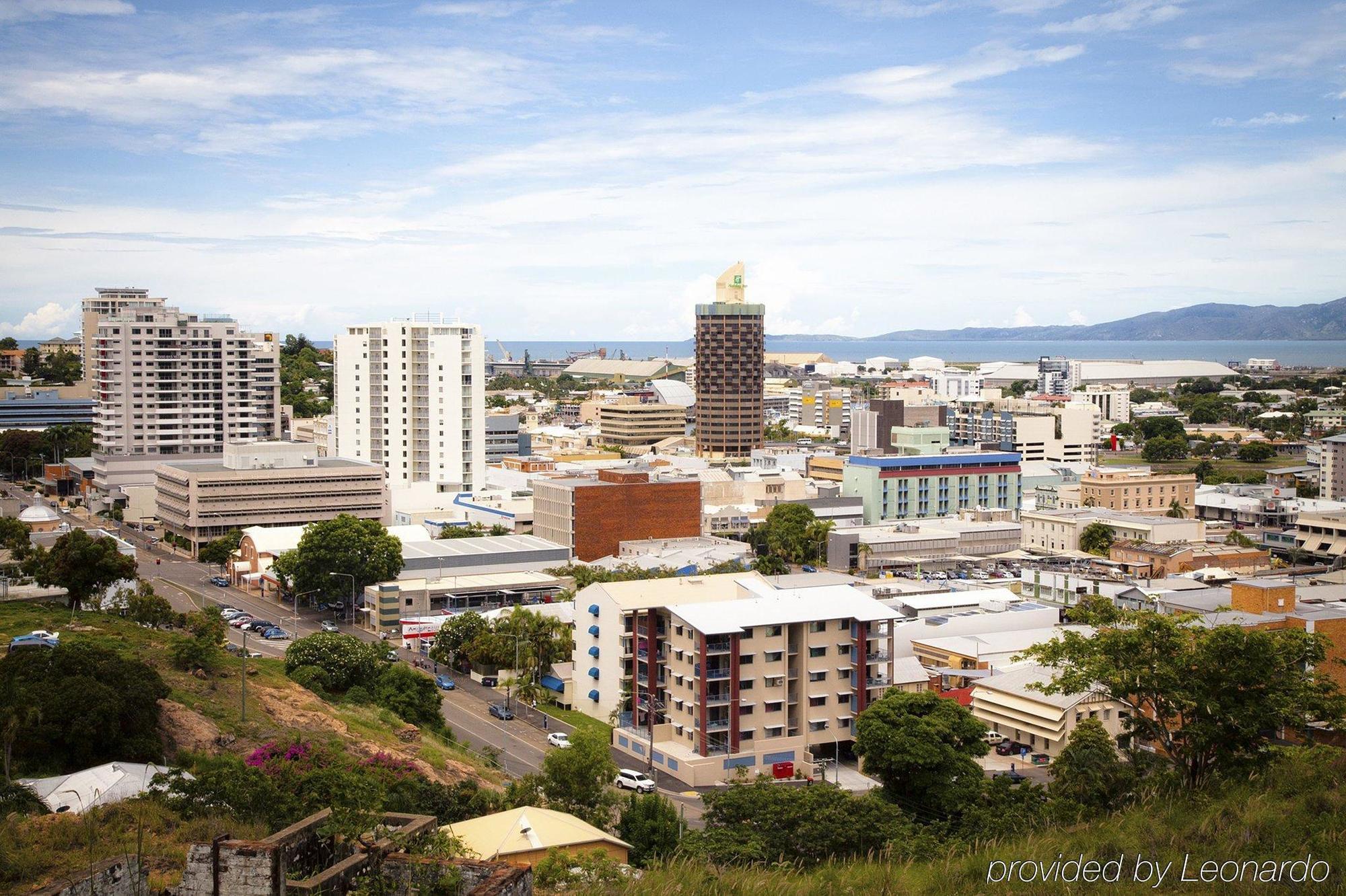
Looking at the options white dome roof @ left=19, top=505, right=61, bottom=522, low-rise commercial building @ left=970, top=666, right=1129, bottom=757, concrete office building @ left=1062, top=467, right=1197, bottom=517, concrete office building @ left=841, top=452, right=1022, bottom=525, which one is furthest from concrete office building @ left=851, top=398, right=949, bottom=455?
low-rise commercial building @ left=970, top=666, right=1129, bottom=757

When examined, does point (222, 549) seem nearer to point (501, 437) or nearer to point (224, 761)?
point (224, 761)

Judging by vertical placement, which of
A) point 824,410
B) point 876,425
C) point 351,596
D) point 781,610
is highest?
point 824,410

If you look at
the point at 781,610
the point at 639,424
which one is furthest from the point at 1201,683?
the point at 639,424

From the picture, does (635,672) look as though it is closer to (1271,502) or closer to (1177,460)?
(1271,502)

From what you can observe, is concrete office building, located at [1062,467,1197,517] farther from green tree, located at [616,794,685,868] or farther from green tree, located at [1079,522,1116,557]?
green tree, located at [616,794,685,868]

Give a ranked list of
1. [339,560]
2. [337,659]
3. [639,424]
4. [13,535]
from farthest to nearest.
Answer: [639,424]
[339,560]
[13,535]
[337,659]

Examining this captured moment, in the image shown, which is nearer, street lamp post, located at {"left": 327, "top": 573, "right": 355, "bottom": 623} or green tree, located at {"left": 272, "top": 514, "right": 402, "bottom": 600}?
street lamp post, located at {"left": 327, "top": 573, "right": 355, "bottom": 623}

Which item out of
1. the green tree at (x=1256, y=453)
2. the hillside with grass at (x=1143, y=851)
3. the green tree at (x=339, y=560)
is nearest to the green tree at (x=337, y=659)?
the green tree at (x=339, y=560)

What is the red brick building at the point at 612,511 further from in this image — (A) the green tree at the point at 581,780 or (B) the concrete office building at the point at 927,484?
(A) the green tree at the point at 581,780
